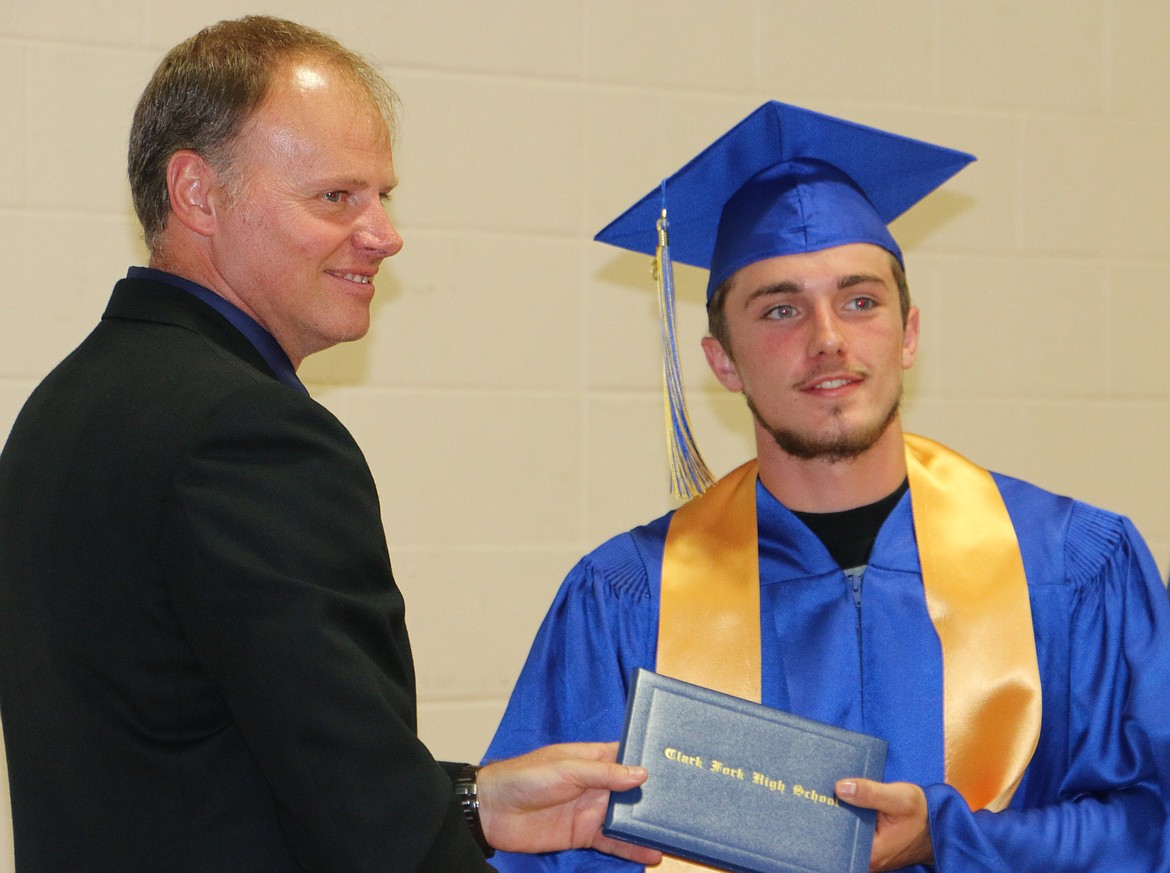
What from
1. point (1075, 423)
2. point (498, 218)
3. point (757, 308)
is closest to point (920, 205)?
point (1075, 423)

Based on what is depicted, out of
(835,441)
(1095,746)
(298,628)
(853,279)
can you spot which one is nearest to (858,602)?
(835,441)

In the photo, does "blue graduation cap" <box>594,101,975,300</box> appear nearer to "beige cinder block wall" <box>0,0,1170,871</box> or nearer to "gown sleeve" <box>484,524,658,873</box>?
"gown sleeve" <box>484,524,658,873</box>

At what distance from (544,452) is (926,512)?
1044 millimetres

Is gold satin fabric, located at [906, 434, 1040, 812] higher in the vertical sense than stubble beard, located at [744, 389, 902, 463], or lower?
lower

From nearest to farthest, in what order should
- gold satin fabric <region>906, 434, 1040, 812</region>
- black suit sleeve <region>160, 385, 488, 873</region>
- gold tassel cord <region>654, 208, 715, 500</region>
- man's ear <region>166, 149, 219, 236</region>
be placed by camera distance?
black suit sleeve <region>160, 385, 488, 873</region>, man's ear <region>166, 149, 219, 236</region>, gold satin fabric <region>906, 434, 1040, 812</region>, gold tassel cord <region>654, 208, 715, 500</region>

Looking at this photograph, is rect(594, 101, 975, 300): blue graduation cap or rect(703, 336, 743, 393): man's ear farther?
rect(703, 336, 743, 393): man's ear

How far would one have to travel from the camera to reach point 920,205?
3162 millimetres

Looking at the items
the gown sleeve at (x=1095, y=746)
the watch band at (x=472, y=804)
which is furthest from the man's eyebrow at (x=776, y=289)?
the watch band at (x=472, y=804)

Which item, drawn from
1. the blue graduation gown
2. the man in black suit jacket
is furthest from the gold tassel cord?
the man in black suit jacket

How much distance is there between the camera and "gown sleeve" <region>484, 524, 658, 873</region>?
78.0 inches

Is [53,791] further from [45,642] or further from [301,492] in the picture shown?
[301,492]

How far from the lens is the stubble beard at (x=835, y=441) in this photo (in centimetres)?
200

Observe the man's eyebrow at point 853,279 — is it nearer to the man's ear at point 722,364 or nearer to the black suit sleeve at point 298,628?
the man's ear at point 722,364

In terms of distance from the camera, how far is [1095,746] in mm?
1828
